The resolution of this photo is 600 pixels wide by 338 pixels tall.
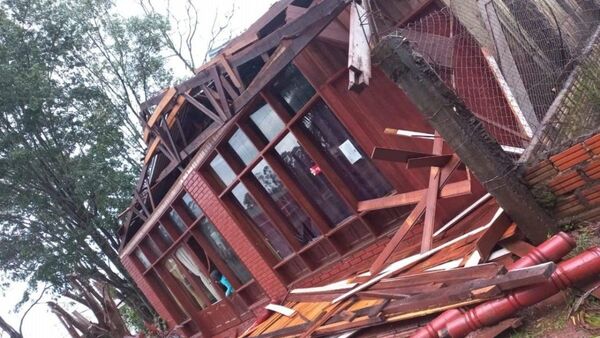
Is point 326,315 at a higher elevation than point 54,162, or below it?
below

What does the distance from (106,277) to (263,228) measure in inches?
525

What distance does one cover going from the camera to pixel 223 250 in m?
9.17

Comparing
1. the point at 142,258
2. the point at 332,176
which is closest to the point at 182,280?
the point at 142,258

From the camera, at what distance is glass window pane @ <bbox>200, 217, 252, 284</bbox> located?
8.98 meters

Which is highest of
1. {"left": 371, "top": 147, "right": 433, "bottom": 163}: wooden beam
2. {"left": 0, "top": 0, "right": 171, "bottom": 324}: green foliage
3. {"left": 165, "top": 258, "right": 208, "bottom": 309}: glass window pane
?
{"left": 0, "top": 0, "right": 171, "bottom": 324}: green foliage

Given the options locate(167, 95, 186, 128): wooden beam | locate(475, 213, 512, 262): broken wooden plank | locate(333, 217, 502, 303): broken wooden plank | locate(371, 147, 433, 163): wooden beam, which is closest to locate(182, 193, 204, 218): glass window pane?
locate(167, 95, 186, 128): wooden beam

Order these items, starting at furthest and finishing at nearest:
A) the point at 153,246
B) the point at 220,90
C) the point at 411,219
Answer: the point at 153,246, the point at 220,90, the point at 411,219

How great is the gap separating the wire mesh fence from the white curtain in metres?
6.22

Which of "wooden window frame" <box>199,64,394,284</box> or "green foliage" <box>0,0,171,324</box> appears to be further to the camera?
"green foliage" <box>0,0,171,324</box>

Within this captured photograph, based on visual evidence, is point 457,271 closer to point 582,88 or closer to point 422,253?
point 422,253

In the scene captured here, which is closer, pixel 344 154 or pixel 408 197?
pixel 408 197

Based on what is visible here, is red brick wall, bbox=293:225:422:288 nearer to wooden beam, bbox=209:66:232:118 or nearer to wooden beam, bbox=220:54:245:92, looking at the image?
wooden beam, bbox=209:66:232:118

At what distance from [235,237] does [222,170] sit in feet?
3.63

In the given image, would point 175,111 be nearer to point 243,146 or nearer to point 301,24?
point 243,146
